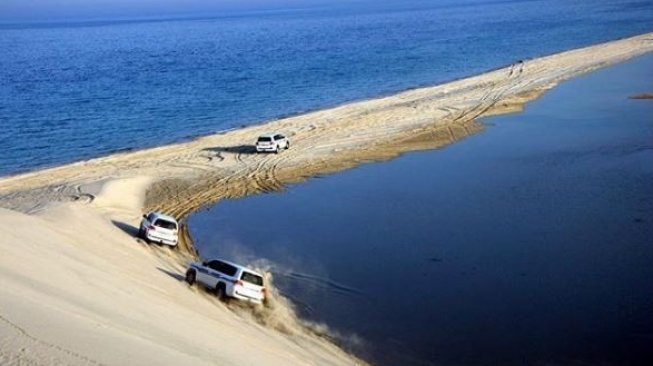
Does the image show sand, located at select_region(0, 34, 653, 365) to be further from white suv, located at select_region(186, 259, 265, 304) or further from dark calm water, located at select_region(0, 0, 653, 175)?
dark calm water, located at select_region(0, 0, 653, 175)

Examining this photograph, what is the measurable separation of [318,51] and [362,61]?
21134mm

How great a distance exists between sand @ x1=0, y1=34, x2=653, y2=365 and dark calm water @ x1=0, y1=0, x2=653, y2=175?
829 cm

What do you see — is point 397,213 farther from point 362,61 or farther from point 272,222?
point 362,61

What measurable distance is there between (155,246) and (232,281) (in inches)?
305

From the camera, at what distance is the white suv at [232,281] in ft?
75.3

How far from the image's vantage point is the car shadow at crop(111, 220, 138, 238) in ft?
104

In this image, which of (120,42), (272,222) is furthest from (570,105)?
(120,42)

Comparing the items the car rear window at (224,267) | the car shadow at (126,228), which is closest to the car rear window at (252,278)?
the car rear window at (224,267)

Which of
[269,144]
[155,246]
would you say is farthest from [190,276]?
[269,144]

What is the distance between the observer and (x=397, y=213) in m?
35.1

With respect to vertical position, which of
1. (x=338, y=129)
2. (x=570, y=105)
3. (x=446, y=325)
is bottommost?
(x=446, y=325)

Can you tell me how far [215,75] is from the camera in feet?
337

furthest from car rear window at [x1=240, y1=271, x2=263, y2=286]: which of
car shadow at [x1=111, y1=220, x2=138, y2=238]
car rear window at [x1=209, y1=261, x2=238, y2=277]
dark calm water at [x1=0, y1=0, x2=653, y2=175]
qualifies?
dark calm water at [x1=0, y1=0, x2=653, y2=175]

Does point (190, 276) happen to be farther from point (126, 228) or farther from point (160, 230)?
point (126, 228)
